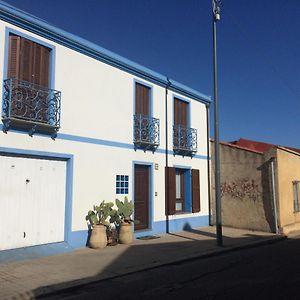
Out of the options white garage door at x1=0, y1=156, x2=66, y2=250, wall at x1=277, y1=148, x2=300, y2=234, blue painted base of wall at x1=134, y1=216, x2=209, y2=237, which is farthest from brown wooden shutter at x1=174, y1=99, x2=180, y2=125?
white garage door at x1=0, y1=156, x2=66, y2=250

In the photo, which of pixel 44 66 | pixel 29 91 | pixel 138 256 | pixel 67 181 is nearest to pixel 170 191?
pixel 67 181

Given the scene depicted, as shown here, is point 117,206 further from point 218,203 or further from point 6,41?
point 6,41

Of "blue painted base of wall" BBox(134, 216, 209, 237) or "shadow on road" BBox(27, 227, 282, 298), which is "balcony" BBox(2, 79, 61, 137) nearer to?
"shadow on road" BBox(27, 227, 282, 298)

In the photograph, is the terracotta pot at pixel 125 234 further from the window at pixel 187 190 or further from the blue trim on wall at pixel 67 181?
the window at pixel 187 190

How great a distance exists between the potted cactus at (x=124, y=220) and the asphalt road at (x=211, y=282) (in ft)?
9.50

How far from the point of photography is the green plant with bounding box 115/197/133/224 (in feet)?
41.7

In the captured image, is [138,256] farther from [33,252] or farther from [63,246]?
[33,252]

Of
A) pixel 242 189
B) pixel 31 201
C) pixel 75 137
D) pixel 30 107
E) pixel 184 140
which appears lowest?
pixel 31 201

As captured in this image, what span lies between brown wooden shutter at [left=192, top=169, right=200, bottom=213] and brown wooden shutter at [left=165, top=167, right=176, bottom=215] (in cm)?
150

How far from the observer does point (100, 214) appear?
1210cm

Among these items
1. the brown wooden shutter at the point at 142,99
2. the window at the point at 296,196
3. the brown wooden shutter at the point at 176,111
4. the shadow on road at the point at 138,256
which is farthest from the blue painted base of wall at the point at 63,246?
the window at the point at 296,196

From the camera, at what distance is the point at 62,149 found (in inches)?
450

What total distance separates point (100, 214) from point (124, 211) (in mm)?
914

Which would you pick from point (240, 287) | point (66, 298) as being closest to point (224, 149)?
point (240, 287)
